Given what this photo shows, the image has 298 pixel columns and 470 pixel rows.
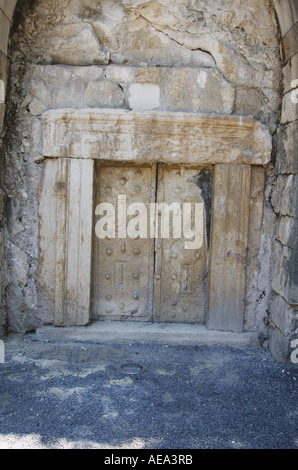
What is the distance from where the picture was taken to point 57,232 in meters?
3.70

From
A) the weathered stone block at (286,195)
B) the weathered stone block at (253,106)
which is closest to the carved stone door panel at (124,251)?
the weathered stone block at (253,106)

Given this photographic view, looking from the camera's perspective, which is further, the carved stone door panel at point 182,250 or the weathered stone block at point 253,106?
the carved stone door panel at point 182,250

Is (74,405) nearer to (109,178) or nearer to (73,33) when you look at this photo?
(109,178)

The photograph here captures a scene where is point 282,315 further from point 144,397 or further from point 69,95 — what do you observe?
point 69,95

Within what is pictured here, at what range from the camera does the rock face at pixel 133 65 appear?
3627mm

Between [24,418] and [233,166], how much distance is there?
8.06ft

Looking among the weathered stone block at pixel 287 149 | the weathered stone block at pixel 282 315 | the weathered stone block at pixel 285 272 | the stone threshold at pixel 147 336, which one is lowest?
the stone threshold at pixel 147 336

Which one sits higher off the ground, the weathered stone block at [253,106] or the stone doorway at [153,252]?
the weathered stone block at [253,106]

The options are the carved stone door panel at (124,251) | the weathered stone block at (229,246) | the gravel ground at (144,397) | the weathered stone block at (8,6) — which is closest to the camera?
the gravel ground at (144,397)

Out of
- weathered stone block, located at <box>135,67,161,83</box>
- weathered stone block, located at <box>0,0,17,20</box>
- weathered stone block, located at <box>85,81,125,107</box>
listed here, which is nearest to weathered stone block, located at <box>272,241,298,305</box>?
weathered stone block, located at <box>135,67,161,83</box>

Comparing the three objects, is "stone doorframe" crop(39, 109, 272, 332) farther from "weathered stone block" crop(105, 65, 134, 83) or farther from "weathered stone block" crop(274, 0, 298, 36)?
"weathered stone block" crop(274, 0, 298, 36)

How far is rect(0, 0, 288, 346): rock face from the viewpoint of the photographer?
363cm

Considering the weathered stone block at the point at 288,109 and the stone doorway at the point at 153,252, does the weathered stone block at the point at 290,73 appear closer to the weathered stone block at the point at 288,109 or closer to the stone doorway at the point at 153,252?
the weathered stone block at the point at 288,109

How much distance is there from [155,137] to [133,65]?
0.65 metres
